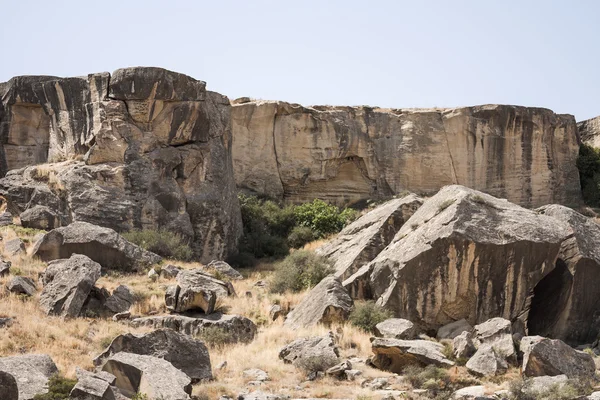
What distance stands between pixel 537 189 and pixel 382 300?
70.8ft

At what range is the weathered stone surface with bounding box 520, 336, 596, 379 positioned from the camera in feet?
49.0

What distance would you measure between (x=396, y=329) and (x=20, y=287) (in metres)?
8.47

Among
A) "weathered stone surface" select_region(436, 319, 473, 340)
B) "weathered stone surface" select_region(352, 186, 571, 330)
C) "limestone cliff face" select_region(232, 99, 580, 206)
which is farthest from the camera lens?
"limestone cliff face" select_region(232, 99, 580, 206)

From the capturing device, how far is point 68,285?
58.3 ft

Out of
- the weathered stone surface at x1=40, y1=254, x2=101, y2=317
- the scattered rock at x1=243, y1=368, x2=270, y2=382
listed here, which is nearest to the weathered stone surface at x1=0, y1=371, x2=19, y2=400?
the scattered rock at x1=243, y1=368, x2=270, y2=382

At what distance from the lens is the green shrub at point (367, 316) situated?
59.0ft

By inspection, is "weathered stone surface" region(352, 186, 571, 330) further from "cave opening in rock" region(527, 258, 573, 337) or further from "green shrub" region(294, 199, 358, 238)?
"green shrub" region(294, 199, 358, 238)

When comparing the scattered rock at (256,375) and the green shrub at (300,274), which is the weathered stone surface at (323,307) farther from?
the scattered rock at (256,375)

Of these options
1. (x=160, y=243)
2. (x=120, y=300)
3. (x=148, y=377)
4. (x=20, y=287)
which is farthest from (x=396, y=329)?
(x=160, y=243)

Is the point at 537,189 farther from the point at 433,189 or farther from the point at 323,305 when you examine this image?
the point at 323,305

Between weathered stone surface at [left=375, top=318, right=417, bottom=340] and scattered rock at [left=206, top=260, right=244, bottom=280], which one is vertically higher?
scattered rock at [left=206, top=260, right=244, bottom=280]

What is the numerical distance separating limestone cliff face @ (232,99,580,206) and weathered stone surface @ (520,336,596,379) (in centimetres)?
2241

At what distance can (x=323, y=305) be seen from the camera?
18500 millimetres

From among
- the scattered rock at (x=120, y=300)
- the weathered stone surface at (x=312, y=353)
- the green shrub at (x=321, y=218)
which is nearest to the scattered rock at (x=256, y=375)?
the weathered stone surface at (x=312, y=353)
